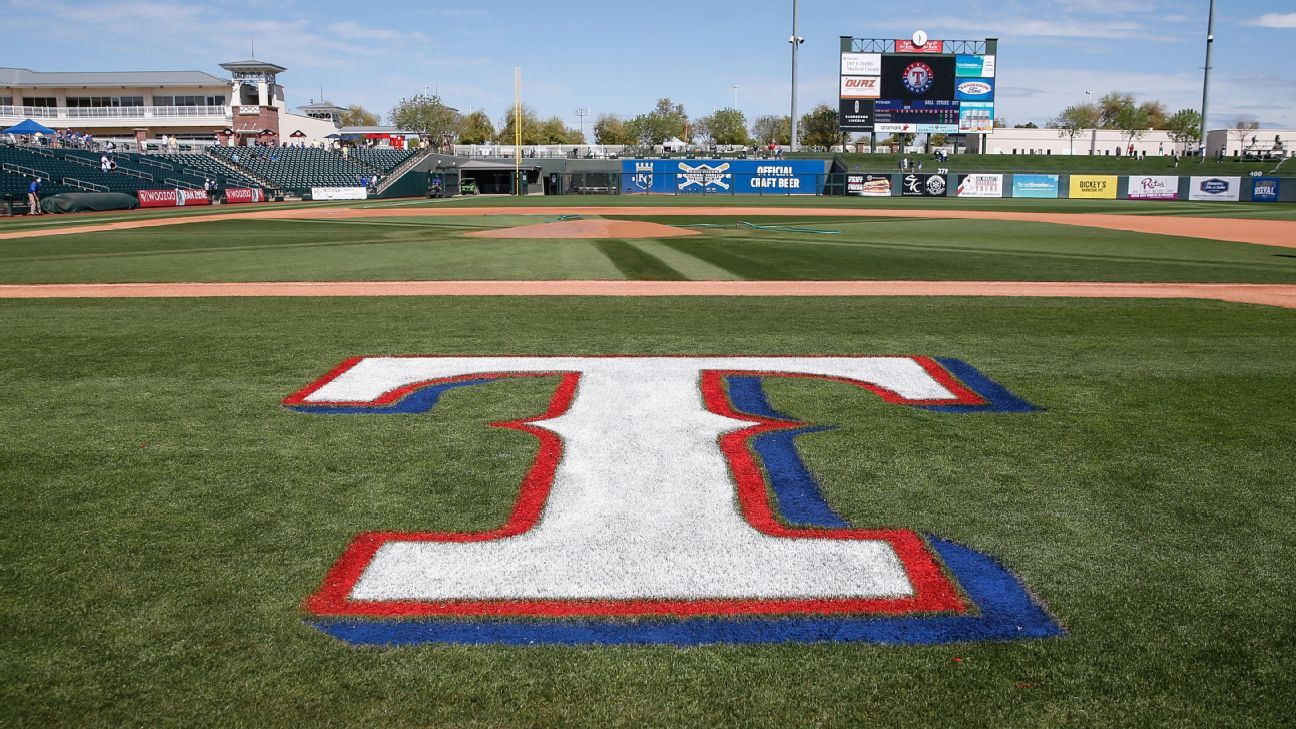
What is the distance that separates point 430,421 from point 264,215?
32.0 m

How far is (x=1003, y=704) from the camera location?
266 centimetres

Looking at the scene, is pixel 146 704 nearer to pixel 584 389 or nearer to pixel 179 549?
pixel 179 549

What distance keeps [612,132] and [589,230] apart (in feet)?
339

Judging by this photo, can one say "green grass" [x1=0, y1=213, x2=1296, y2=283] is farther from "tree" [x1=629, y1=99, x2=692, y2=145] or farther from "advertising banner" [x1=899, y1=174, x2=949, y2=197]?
"tree" [x1=629, y1=99, x2=692, y2=145]

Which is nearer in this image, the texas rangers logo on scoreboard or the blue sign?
the texas rangers logo on scoreboard

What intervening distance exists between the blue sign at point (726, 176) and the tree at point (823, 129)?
42.7 meters

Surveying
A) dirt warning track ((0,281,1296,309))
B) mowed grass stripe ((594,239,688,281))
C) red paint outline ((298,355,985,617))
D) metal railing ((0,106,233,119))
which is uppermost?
metal railing ((0,106,233,119))

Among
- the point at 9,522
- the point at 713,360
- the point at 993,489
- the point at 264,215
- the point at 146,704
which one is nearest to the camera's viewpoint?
the point at 146,704

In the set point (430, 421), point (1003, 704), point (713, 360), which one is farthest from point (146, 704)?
point (713, 360)

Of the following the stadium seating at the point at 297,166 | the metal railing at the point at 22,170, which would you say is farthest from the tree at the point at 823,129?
the metal railing at the point at 22,170

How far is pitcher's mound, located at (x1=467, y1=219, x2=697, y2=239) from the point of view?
22.8 meters

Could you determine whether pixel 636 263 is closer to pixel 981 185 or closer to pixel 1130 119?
pixel 981 185

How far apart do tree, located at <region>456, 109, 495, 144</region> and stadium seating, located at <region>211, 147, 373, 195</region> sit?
2051 inches

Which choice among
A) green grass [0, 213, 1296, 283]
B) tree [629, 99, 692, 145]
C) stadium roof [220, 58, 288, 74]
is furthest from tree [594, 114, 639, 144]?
green grass [0, 213, 1296, 283]
